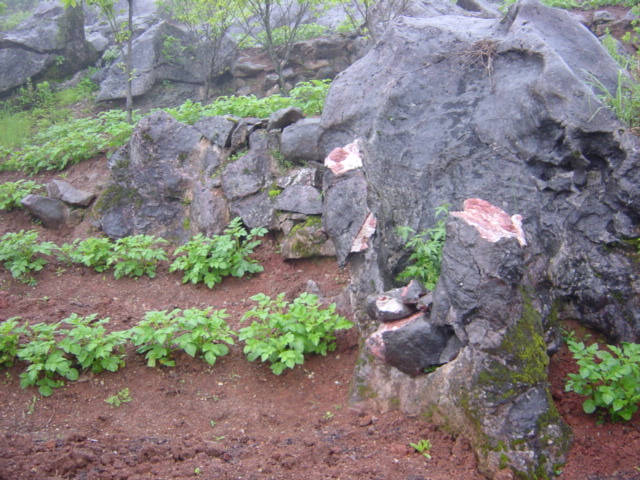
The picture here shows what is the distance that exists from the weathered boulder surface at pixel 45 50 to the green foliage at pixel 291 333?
11.0 meters

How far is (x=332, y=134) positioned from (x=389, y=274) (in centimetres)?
186

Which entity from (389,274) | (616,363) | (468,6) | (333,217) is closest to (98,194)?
(333,217)

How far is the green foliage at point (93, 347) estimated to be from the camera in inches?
164

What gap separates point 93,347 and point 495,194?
11.8 feet

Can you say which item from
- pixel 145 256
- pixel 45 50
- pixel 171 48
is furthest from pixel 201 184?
pixel 45 50

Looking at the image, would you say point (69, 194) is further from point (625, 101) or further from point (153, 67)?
point (625, 101)

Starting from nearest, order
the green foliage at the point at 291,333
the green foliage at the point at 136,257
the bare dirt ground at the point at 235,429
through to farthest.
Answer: the bare dirt ground at the point at 235,429
the green foliage at the point at 291,333
the green foliage at the point at 136,257

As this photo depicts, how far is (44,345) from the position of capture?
411 cm

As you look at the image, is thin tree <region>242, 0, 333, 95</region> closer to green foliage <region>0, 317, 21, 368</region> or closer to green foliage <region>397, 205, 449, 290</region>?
green foliage <region>397, 205, 449, 290</region>

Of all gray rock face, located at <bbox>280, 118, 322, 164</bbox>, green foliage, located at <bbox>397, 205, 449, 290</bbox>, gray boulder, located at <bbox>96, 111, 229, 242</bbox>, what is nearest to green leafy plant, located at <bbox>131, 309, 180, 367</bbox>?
green foliage, located at <bbox>397, 205, 449, 290</bbox>

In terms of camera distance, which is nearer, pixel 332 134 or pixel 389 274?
pixel 389 274

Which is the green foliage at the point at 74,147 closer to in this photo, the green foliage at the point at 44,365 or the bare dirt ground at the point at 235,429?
the bare dirt ground at the point at 235,429

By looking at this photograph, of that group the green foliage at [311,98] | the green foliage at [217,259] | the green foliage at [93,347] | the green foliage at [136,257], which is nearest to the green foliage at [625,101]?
the green foliage at [311,98]

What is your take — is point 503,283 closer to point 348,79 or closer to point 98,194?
point 348,79
